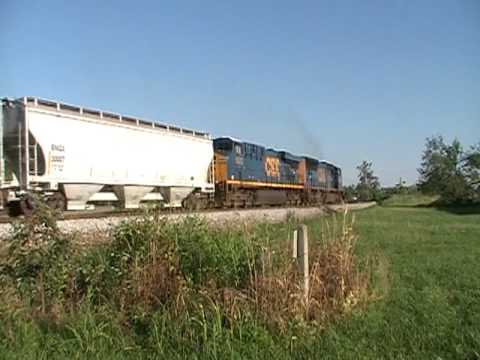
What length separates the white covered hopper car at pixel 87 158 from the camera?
1670 centimetres

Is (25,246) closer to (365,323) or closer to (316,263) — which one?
(316,263)

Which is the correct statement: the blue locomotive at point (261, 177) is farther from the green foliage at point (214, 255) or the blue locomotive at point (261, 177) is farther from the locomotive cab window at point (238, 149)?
the green foliage at point (214, 255)

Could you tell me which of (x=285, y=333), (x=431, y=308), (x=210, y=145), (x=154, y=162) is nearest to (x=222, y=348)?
(x=285, y=333)

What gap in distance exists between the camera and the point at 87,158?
757 inches

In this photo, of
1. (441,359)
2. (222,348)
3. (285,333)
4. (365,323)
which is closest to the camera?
(441,359)

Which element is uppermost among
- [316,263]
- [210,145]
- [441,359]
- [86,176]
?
[210,145]

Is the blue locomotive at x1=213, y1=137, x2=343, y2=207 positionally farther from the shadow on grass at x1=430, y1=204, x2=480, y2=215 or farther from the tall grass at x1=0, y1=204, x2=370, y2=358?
the tall grass at x1=0, y1=204, x2=370, y2=358

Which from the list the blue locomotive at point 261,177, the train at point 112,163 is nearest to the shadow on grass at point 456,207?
the blue locomotive at point 261,177

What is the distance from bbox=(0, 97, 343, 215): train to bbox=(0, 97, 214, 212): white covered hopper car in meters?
0.03

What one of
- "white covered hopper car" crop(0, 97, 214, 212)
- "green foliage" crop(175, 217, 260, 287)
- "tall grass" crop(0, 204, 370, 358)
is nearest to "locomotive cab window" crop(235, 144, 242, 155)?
"white covered hopper car" crop(0, 97, 214, 212)

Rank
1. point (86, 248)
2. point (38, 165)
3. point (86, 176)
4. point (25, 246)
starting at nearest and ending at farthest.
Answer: point (25, 246) < point (86, 248) < point (38, 165) < point (86, 176)

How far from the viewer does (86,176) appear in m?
18.9

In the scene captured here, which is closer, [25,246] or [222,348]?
[222,348]

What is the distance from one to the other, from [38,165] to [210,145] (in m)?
12.8
